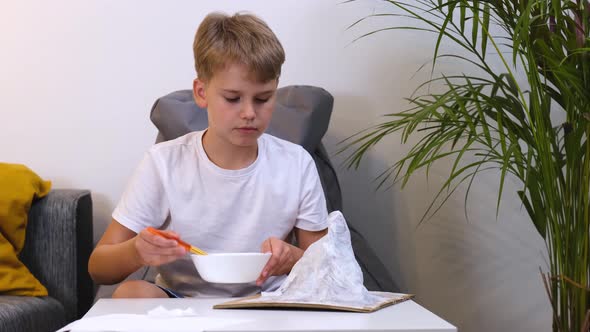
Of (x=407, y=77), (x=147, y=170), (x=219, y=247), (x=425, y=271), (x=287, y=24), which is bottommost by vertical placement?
(x=425, y=271)

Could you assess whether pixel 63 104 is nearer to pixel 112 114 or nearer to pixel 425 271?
pixel 112 114

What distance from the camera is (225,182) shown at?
5.50ft

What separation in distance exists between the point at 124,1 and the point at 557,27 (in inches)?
49.9

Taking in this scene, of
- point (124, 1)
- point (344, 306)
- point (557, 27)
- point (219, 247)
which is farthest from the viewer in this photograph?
point (124, 1)

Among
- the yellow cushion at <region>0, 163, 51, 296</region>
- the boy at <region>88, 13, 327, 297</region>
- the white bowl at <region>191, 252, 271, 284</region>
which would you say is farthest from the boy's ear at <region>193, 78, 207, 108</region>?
the yellow cushion at <region>0, 163, 51, 296</region>

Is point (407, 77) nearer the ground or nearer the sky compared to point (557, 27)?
nearer the ground

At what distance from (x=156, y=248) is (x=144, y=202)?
342mm

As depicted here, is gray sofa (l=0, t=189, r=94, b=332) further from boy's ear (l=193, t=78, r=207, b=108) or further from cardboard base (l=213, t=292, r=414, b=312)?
cardboard base (l=213, t=292, r=414, b=312)

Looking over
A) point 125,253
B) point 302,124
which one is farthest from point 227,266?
point 302,124

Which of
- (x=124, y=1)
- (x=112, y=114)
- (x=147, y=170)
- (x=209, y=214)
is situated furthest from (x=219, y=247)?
(x=124, y=1)

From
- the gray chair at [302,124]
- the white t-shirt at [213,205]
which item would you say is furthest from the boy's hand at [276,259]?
the gray chair at [302,124]

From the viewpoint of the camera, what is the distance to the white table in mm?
1012

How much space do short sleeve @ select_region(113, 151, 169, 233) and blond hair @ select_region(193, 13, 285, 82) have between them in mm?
230

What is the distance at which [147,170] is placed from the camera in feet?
5.46
